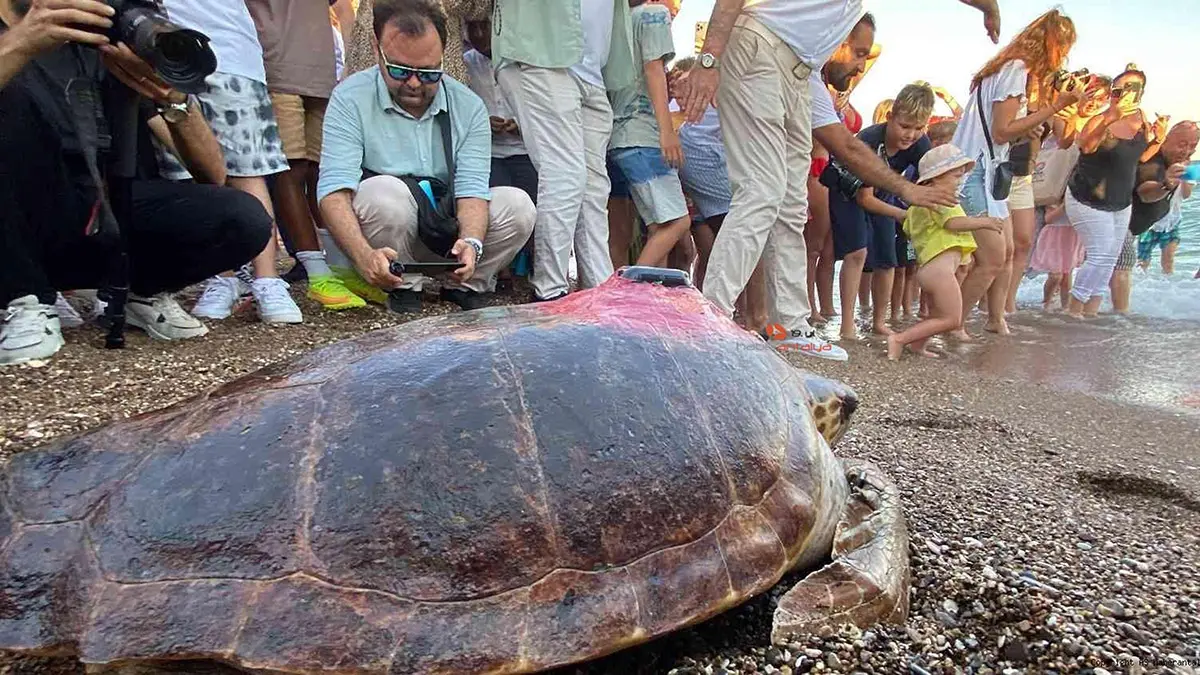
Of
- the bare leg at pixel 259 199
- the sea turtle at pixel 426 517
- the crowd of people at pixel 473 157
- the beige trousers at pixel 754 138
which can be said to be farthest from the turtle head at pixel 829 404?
the bare leg at pixel 259 199

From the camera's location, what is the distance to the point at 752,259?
11.7ft

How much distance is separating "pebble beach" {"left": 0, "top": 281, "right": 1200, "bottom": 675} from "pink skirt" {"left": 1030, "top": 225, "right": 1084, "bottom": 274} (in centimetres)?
398

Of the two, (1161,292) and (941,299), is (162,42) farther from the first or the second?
(1161,292)

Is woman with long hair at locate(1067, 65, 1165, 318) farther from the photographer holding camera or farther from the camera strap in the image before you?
the camera strap

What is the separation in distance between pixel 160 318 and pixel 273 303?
0.45 meters

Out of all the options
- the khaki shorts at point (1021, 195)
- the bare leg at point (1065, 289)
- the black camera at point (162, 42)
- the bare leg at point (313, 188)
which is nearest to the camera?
the black camera at point (162, 42)

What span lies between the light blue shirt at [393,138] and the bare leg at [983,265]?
3.23 metres

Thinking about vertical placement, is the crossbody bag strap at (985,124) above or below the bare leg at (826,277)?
above

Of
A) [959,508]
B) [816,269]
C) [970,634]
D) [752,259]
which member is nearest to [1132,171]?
[816,269]

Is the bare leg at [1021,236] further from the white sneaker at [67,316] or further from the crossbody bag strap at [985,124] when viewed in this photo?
the white sneaker at [67,316]

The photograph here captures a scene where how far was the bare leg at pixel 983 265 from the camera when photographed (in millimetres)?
4664

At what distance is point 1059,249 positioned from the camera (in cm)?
700

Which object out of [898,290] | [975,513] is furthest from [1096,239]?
[975,513]

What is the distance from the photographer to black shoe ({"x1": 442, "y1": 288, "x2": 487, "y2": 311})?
11.4 feet
